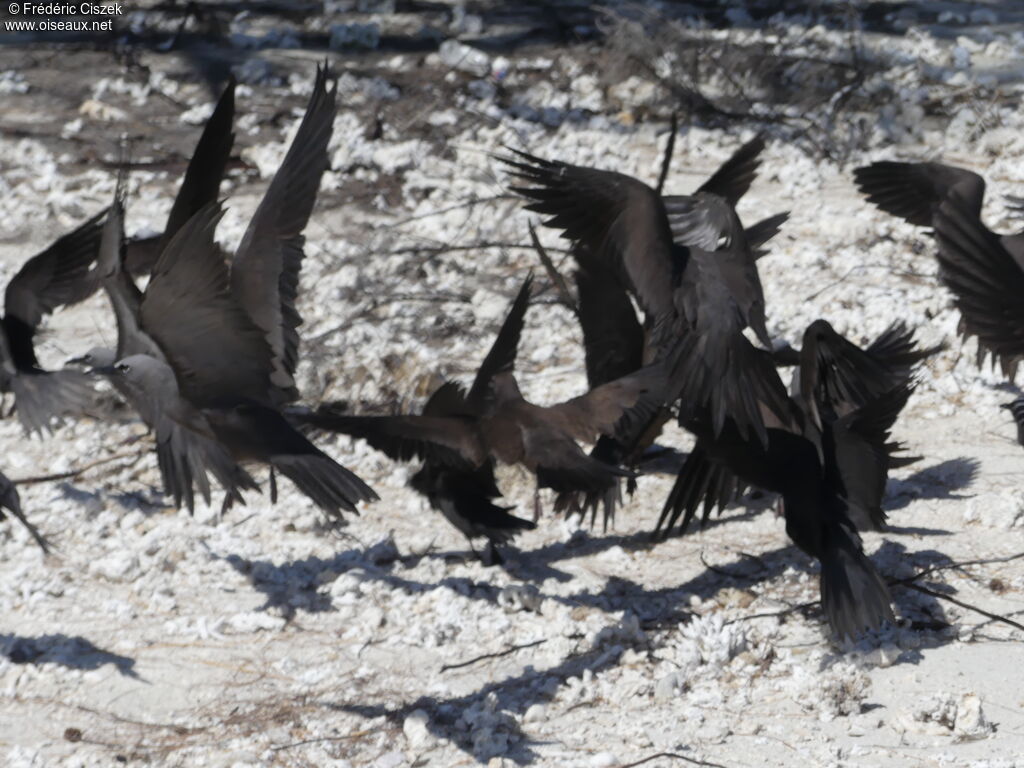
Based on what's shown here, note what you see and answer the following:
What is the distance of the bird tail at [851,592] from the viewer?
4727 millimetres

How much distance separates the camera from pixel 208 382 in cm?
493

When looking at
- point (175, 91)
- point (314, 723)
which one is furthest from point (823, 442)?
point (175, 91)

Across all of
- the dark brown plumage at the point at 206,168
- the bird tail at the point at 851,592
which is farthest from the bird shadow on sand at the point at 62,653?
the bird tail at the point at 851,592

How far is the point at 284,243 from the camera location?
5.61 metres

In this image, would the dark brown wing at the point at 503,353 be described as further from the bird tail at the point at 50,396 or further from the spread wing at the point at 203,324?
→ the bird tail at the point at 50,396

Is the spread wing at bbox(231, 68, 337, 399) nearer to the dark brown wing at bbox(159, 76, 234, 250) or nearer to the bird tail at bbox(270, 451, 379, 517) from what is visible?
the dark brown wing at bbox(159, 76, 234, 250)

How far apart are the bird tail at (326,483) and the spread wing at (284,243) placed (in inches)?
32.4

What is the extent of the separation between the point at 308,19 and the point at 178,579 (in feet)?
18.7

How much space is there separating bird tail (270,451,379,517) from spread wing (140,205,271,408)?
1.32ft

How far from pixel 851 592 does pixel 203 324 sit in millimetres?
2120

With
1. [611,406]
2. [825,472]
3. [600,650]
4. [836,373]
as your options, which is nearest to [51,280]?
[611,406]

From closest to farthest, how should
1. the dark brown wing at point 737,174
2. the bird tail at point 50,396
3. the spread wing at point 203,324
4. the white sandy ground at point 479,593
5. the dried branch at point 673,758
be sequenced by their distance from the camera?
the dried branch at point 673,758 → the spread wing at point 203,324 → the white sandy ground at point 479,593 → the bird tail at point 50,396 → the dark brown wing at point 737,174

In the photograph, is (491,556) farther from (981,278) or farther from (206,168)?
(981,278)

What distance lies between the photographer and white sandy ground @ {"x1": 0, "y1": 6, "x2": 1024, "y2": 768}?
182 inches
